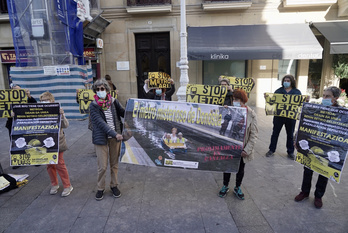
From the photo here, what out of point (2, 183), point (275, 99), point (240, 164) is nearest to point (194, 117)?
point (240, 164)

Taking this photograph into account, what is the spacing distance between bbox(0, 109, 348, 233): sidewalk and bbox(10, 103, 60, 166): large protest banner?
702 mm

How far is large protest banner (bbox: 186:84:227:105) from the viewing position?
4521 mm

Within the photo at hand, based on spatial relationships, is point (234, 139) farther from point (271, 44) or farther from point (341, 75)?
point (341, 75)

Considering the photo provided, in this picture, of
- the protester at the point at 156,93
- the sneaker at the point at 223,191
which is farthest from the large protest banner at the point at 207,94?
the sneaker at the point at 223,191

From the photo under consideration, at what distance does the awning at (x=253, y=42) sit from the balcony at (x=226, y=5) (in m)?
0.80

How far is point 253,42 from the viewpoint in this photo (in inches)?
382

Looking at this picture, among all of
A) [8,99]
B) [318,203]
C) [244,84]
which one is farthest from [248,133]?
[8,99]

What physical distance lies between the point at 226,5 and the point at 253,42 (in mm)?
2122

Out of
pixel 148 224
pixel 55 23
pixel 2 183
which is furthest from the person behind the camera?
pixel 55 23

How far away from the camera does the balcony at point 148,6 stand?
10320 mm

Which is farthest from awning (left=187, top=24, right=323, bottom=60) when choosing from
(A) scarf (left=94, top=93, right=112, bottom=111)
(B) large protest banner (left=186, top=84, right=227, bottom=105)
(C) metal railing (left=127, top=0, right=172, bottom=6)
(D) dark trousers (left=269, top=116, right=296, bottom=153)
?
(A) scarf (left=94, top=93, right=112, bottom=111)

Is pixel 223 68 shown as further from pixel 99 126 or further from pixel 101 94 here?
pixel 99 126

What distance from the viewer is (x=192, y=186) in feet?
13.3

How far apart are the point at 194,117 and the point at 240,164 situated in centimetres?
104
